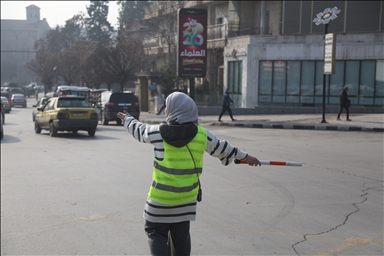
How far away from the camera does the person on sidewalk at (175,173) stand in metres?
4.41

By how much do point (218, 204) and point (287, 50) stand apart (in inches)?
994

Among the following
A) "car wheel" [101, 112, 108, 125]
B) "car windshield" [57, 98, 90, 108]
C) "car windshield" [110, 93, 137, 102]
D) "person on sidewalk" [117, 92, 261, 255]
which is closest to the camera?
"person on sidewalk" [117, 92, 261, 255]

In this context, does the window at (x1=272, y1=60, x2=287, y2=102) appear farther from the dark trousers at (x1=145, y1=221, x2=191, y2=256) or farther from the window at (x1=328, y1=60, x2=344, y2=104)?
the dark trousers at (x1=145, y1=221, x2=191, y2=256)

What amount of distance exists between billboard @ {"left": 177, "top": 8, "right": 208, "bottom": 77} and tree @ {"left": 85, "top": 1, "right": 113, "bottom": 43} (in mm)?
66518

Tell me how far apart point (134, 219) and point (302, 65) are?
23.5 m

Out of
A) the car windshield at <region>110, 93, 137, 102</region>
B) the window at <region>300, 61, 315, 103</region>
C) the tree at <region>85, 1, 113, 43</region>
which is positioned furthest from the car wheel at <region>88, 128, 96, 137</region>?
the tree at <region>85, 1, 113, 43</region>

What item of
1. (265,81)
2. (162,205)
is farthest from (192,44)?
(162,205)

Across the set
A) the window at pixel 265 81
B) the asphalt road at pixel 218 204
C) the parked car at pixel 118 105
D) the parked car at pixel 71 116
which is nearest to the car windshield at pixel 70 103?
the parked car at pixel 71 116

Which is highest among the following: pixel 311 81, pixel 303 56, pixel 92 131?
pixel 303 56

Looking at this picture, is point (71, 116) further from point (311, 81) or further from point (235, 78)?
point (235, 78)

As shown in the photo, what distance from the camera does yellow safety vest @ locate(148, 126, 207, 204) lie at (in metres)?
4.41

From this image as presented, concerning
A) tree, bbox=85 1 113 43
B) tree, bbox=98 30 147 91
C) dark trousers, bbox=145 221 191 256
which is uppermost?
tree, bbox=85 1 113 43

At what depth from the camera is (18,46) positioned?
140m

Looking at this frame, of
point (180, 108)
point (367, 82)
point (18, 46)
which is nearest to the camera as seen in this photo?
point (180, 108)
